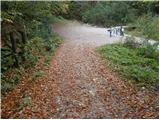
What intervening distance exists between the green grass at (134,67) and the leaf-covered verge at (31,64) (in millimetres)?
2634

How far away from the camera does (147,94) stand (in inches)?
360

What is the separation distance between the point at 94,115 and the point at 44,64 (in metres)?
6.28

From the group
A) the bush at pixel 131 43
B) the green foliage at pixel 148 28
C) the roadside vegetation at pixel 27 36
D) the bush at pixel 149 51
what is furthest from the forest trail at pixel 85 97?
the bush at pixel 131 43

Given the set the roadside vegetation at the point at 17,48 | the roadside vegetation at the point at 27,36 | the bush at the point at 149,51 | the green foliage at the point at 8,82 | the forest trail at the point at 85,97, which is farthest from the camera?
the bush at the point at 149,51

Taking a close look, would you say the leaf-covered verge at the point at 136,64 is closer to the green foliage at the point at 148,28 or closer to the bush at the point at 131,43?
the bush at the point at 131,43

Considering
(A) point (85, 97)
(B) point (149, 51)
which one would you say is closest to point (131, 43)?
(B) point (149, 51)

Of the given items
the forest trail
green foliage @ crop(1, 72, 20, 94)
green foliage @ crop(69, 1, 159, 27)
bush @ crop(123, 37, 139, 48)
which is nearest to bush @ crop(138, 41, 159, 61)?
bush @ crop(123, 37, 139, 48)

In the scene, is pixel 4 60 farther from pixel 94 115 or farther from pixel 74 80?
pixel 94 115

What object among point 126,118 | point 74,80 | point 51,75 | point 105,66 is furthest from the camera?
point 105,66

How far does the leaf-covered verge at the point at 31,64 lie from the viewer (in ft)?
35.1

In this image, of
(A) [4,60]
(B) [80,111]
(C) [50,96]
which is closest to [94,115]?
(B) [80,111]

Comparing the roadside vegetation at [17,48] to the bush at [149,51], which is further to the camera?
the bush at [149,51]

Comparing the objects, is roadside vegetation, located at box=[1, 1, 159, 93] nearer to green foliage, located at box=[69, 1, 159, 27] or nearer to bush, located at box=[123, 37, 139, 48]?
bush, located at box=[123, 37, 139, 48]

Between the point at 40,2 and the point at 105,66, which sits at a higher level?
the point at 40,2
